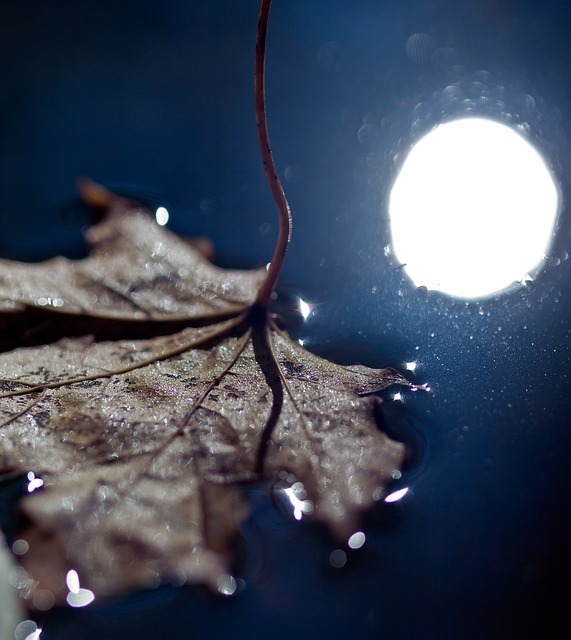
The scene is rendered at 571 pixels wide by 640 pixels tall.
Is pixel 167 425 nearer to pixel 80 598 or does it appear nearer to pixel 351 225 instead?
pixel 80 598

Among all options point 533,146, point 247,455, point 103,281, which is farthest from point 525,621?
point 533,146

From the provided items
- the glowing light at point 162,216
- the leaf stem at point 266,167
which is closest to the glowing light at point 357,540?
the leaf stem at point 266,167

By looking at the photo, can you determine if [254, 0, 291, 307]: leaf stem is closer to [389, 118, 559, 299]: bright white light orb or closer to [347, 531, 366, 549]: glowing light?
Result: [389, 118, 559, 299]: bright white light orb

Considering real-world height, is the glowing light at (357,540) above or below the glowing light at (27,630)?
above

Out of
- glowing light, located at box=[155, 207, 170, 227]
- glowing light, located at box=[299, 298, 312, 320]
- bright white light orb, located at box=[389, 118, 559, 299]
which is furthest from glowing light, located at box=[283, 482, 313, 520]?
glowing light, located at box=[155, 207, 170, 227]

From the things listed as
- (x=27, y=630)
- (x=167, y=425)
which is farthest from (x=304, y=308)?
(x=27, y=630)

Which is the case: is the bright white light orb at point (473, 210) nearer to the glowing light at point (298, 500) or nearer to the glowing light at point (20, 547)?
the glowing light at point (298, 500)
